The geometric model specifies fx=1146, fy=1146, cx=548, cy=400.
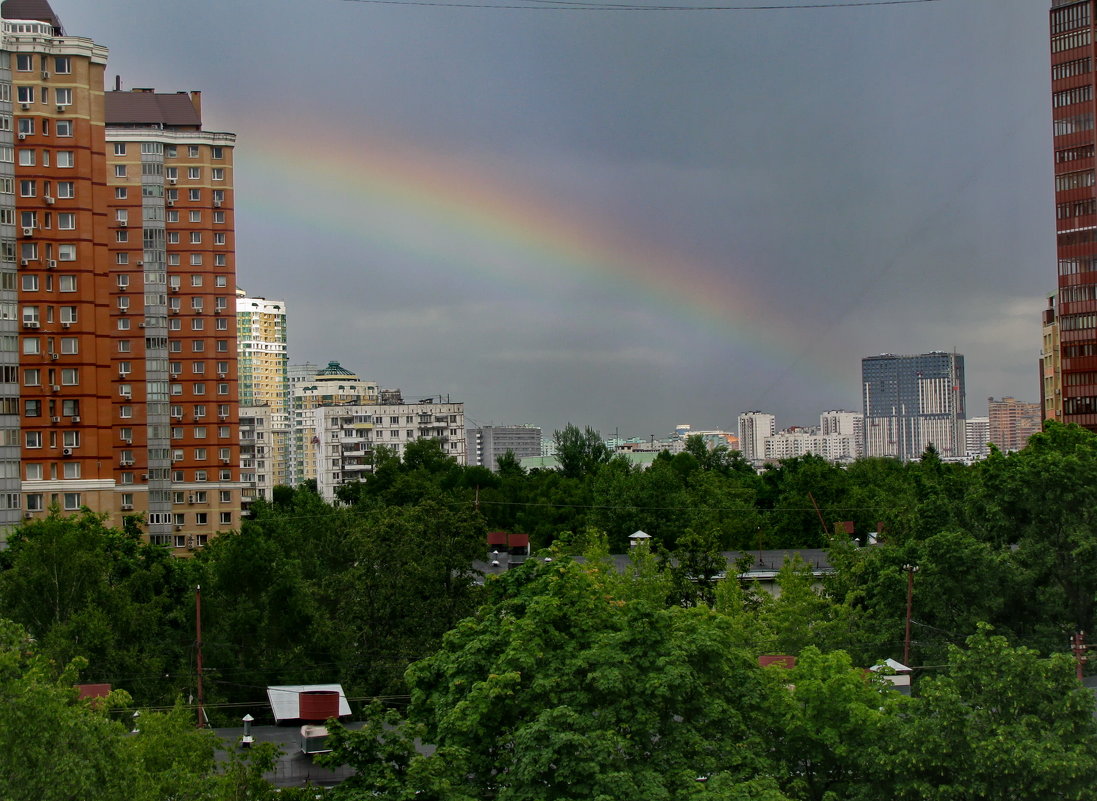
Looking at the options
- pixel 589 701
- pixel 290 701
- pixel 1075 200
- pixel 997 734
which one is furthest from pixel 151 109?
pixel 997 734

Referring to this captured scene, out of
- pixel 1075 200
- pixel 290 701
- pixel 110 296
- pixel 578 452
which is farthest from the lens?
pixel 578 452

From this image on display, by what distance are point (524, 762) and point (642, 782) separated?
1.56 meters

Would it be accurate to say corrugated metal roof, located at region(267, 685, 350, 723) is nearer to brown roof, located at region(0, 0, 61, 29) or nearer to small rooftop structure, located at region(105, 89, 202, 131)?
brown roof, located at region(0, 0, 61, 29)

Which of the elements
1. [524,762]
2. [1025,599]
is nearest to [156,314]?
[1025,599]

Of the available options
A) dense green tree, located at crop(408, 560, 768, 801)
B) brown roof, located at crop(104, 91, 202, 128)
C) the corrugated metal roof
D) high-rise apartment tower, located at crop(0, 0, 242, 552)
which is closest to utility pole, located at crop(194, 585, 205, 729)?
the corrugated metal roof

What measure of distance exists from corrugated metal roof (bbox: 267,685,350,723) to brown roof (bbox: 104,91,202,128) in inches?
1599

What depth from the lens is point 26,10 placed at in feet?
158

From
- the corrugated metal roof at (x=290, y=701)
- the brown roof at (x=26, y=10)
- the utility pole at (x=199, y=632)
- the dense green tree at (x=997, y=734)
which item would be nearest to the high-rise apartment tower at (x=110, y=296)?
the brown roof at (x=26, y=10)

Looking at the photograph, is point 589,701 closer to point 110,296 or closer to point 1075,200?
point 110,296

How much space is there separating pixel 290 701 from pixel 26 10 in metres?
34.5

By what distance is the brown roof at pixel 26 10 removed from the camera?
48062 millimetres

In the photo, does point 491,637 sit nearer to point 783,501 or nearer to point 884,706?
point 884,706

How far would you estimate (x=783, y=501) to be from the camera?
207 ft

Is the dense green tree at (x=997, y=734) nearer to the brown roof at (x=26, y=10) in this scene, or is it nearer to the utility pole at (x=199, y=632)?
the utility pole at (x=199, y=632)
